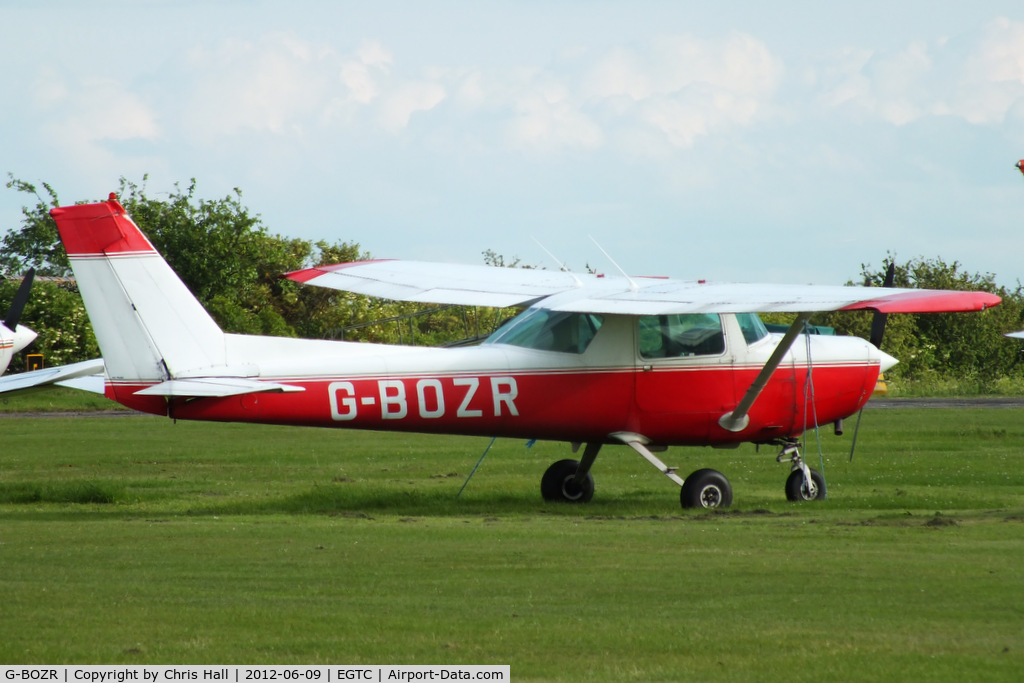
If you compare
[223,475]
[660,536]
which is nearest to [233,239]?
[223,475]

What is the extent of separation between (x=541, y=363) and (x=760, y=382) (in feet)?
7.79


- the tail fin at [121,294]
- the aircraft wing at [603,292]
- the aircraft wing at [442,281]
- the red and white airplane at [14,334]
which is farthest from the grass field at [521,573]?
the red and white airplane at [14,334]

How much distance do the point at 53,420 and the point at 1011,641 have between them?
27021mm

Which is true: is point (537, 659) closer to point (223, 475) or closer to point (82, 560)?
point (82, 560)

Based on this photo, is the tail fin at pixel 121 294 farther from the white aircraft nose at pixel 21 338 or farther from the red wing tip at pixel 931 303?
the white aircraft nose at pixel 21 338

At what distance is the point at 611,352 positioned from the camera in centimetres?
1419

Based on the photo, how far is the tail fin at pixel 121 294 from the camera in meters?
12.2

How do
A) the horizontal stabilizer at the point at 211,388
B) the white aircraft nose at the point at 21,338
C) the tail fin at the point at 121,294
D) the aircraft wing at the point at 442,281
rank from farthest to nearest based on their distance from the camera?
the white aircraft nose at the point at 21,338
the aircraft wing at the point at 442,281
the tail fin at the point at 121,294
the horizontal stabilizer at the point at 211,388

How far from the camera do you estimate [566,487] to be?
15148 millimetres

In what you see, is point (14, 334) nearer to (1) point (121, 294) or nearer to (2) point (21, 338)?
(2) point (21, 338)

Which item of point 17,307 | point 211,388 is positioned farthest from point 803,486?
point 17,307

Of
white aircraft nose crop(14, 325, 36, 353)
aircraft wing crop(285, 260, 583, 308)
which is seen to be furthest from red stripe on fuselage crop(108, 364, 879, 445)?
white aircraft nose crop(14, 325, 36, 353)

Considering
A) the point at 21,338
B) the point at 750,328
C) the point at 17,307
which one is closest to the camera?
the point at 750,328

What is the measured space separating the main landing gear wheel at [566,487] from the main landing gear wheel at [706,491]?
1.43m
